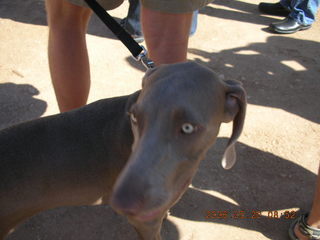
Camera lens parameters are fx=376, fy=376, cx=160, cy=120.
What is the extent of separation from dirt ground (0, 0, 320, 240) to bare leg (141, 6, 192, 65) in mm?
1059

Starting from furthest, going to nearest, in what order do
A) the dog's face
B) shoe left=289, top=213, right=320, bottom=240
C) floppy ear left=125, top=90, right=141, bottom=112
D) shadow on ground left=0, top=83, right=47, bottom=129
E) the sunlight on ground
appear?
shadow on ground left=0, top=83, right=47, bottom=129
the sunlight on ground
shoe left=289, top=213, right=320, bottom=240
floppy ear left=125, top=90, right=141, bottom=112
the dog's face

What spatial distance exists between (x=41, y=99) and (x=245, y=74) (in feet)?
7.27

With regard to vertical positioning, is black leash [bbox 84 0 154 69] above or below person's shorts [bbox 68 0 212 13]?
below

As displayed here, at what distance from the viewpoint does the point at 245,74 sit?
4.22 m

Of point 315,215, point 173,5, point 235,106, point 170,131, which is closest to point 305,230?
point 315,215

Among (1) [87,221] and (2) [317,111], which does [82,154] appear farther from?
(2) [317,111]

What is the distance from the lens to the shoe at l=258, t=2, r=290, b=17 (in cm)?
559

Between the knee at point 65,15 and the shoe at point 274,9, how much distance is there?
379 centimetres

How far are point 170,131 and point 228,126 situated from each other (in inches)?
77.6

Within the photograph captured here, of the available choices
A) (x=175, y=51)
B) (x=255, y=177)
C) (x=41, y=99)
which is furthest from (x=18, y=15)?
(x=255, y=177)

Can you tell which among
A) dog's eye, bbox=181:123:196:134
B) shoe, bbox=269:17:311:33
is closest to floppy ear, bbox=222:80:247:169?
dog's eye, bbox=181:123:196:134

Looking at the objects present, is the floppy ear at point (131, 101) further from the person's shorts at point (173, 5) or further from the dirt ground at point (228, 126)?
the dirt ground at point (228, 126)
